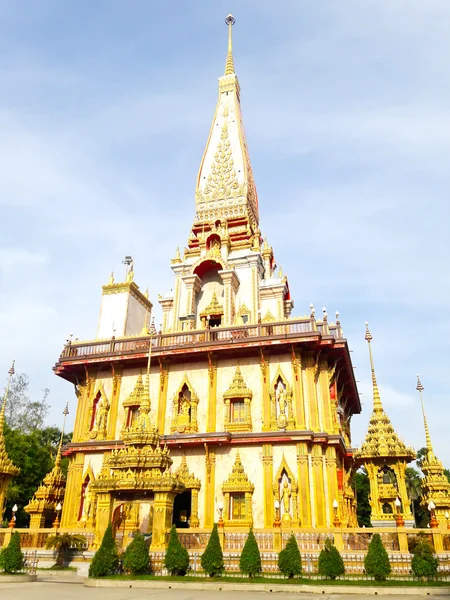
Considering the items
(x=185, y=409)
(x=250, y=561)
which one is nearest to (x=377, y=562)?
(x=250, y=561)

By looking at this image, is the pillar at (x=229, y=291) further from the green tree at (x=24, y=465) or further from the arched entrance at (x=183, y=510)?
the green tree at (x=24, y=465)

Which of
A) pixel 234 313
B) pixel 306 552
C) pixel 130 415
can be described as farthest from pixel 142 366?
pixel 306 552

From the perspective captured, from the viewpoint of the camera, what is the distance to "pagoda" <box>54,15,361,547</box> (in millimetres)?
20531

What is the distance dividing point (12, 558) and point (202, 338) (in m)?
13.3

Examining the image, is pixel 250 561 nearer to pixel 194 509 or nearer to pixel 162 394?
pixel 194 509

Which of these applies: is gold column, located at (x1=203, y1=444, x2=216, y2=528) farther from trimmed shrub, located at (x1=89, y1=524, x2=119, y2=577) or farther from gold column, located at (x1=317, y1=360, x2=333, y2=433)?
trimmed shrub, located at (x1=89, y1=524, x2=119, y2=577)

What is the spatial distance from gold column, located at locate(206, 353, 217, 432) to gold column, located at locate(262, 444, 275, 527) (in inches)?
114

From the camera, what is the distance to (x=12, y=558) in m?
15.8

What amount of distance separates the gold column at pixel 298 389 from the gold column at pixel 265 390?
129 centimetres

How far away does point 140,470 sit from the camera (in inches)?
727

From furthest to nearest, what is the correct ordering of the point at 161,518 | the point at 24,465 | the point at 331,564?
the point at 24,465 → the point at 161,518 → the point at 331,564

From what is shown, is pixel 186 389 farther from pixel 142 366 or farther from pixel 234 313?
pixel 234 313

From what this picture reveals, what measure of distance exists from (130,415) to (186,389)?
3.19 m

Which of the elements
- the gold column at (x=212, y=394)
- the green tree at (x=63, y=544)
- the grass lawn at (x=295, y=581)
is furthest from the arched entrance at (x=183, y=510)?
the grass lawn at (x=295, y=581)
